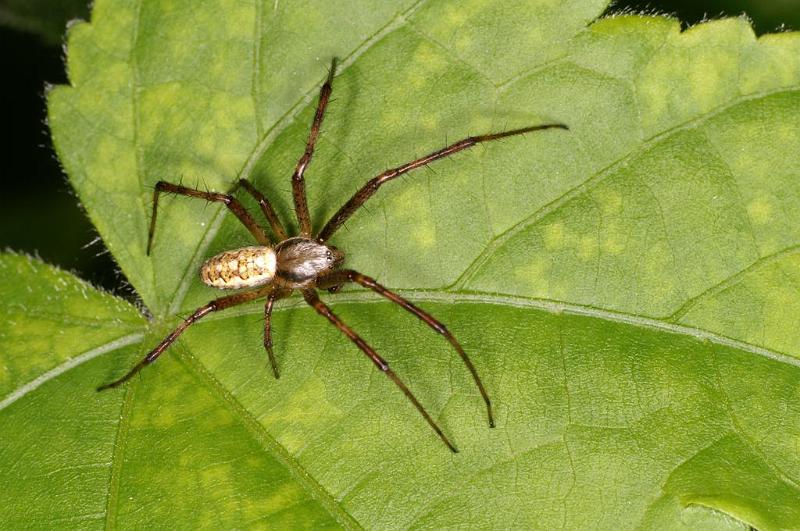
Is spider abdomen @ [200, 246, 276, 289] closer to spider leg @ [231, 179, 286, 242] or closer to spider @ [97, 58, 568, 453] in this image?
spider @ [97, 58, 568, 453]

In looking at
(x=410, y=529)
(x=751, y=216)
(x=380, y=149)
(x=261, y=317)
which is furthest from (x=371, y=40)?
(x=410, y=529)

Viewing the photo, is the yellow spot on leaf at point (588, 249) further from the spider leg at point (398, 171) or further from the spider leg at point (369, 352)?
the spider leg at point (369, 352)

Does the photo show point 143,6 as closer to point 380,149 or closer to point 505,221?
point 380,149

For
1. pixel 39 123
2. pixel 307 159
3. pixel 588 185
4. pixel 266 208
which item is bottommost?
pixel 588 185

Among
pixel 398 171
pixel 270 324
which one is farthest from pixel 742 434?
pixel 270 324

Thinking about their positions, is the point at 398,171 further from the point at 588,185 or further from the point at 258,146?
the point at 588,185

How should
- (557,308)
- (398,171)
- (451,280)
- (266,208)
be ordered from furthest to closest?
(266,208), (398,171), (451,280), (557,308)
